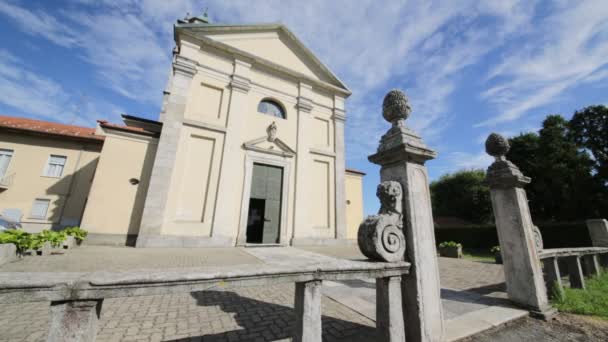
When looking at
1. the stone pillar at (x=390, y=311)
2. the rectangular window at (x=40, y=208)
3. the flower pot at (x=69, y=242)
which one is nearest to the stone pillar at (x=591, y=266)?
the stone pillar at (x=390, y=311)

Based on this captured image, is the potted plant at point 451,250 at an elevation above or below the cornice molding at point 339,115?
below

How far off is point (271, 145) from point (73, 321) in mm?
10673

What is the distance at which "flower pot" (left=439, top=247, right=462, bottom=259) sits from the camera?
1022 cm

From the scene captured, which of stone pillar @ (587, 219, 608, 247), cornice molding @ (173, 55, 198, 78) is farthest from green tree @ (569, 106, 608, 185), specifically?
cornice molding @ (173, 55, 198, 78)

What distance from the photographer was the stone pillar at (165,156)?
8.45 metres

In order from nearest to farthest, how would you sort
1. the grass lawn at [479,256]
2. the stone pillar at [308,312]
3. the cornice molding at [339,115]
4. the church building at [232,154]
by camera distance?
the stone pillar at [308,312]
the church building at [232,154]
the grass lawn at [479,256]
the cornice molding at [339,115]

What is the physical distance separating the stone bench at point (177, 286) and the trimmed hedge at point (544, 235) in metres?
16.6

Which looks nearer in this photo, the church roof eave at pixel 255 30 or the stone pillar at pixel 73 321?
the stone pillar at pixel 73 321

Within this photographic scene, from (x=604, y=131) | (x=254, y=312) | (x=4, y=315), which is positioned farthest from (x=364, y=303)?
(x=604, y=131)

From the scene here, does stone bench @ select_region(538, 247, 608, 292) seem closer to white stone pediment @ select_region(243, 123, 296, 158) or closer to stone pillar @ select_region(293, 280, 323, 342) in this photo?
stone pillar @ select_region(293, 280, 323, 342)

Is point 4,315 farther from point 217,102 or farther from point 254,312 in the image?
point 217,102

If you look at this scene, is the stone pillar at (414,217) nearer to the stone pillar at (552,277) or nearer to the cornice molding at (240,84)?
the stone pillar at (552,277)

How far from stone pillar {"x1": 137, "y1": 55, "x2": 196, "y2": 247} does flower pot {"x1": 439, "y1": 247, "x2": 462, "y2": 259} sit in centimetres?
1273

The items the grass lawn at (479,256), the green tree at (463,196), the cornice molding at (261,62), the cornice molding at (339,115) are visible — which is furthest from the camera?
the green tree at (463,196)
